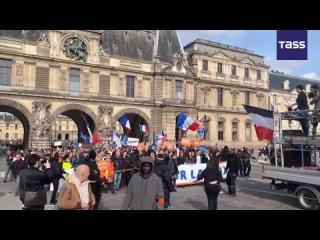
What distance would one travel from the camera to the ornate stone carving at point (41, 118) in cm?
2930

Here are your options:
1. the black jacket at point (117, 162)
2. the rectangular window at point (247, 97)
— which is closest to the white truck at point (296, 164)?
the black jacket at point (117, 162)

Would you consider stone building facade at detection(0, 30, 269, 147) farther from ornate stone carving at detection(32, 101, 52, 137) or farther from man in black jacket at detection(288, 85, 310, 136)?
man in black jacket at detection(288, 85, 310, 136)

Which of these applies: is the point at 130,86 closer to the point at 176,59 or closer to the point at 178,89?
the point at 178,89

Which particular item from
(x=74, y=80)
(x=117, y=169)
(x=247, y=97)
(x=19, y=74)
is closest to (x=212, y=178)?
(x=117, y=169)

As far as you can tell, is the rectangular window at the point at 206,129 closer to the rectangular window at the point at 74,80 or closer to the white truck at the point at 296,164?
the rectangular window at the point at 74,80

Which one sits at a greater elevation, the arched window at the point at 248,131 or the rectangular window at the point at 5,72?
the rectangular window at the point at 5,72

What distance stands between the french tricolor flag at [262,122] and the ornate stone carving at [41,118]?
77.1ft

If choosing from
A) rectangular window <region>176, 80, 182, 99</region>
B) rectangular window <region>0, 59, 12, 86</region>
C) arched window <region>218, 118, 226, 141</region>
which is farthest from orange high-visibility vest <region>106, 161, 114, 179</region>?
arched window <region>218, 118, 226, 141</region>

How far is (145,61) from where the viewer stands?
36.8 m

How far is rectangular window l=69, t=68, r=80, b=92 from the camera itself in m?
32.0
